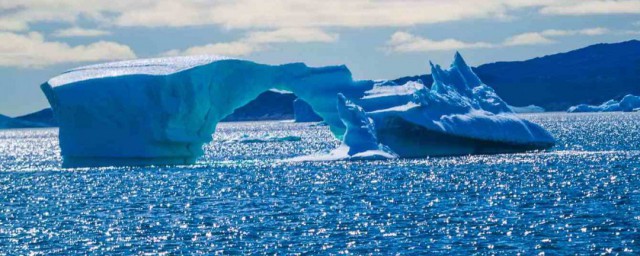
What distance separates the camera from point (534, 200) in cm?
3425

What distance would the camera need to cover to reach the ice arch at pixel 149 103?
152 feet

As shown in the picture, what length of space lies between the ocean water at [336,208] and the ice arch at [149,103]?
1.02m

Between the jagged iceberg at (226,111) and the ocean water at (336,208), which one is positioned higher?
the jagged iceberg at (226,111)

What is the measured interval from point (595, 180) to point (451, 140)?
12.7 metres

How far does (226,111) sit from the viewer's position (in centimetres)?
5081

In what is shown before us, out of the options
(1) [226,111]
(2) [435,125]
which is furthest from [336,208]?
(1) [226,111]

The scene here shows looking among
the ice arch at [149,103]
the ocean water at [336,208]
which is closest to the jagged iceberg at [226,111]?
the ice arch at [149,103]

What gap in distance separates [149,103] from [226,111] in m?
4.91

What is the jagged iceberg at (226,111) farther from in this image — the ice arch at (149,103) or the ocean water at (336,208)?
the ocean water at (336,208)

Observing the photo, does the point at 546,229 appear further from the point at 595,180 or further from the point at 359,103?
the point at 359,103

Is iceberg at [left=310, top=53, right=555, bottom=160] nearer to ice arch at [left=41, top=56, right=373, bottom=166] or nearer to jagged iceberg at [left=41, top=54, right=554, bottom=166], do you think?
jagged iceberg at [left=41, top=54, right=554, bottom=166]

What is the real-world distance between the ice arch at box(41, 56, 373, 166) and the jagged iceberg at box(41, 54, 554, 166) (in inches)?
1.6

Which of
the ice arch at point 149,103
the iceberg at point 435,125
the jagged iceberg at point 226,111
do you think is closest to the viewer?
the ice arch at point 149,103

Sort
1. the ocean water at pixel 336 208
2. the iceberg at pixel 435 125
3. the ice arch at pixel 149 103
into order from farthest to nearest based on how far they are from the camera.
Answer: the iceberg at pixel 435 125 → the ice arch at pixel 149 103 → the ocean water at pixel 336 208
